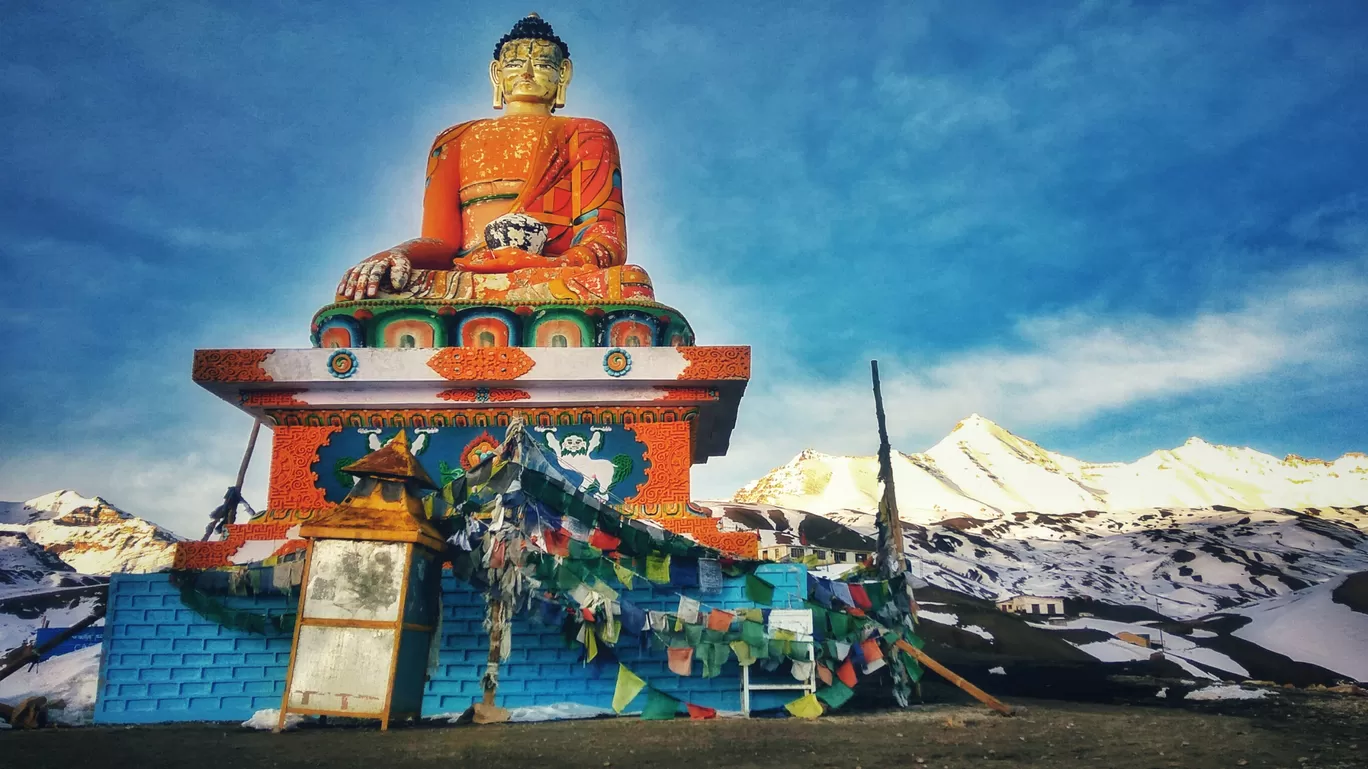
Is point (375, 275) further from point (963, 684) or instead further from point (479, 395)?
point (963, 684)

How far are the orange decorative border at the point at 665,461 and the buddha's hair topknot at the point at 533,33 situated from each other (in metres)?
6.93

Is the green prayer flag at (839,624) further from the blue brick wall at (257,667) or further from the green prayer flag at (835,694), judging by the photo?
the blue brick wall at (257,667)

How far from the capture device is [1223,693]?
8922 mm

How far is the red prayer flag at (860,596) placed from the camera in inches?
298

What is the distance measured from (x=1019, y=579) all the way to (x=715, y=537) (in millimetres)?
20260

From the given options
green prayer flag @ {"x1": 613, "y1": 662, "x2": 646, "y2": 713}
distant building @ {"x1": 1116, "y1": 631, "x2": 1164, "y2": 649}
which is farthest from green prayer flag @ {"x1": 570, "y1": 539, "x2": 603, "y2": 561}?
distant building @ {"x1": 1116, "y1": 631, "x2": 1164, "y2": 649}

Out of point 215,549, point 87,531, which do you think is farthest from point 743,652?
point 87,531

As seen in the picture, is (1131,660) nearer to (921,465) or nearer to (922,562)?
(922,562)

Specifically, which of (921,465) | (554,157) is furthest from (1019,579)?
(554,157)

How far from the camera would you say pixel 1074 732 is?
575 cm

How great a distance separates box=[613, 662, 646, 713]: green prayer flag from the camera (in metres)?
6.46

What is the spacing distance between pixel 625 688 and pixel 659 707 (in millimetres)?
280

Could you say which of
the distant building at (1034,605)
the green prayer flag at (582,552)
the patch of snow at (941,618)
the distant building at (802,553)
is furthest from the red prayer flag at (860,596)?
the distant building at (1034,605)

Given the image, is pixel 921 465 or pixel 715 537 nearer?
Answer: pixel 715 537
